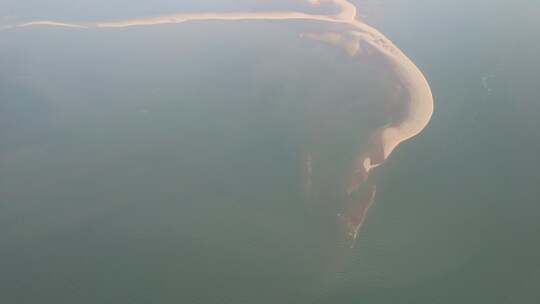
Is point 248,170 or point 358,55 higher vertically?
point 358,55

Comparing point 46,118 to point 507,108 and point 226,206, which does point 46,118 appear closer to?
point 226,206

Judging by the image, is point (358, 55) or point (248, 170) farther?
point (358, 55)

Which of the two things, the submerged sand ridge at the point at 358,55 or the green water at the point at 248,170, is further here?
the submerged sand ridge at the point at 358,55

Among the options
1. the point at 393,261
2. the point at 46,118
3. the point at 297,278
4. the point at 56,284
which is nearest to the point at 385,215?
the point at 393,261

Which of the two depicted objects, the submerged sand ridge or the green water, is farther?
the submerged sand ridge
